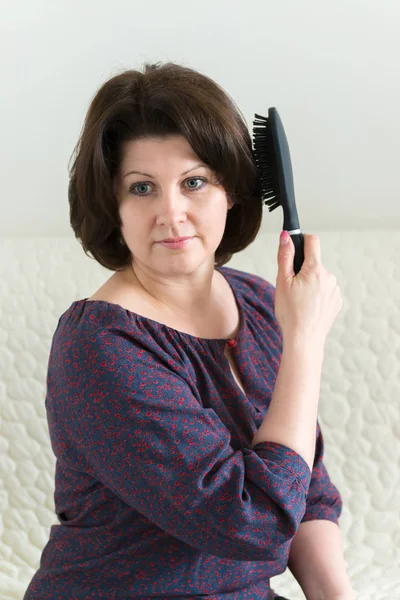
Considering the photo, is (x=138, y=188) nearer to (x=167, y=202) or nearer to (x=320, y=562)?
(x=167, y=202)

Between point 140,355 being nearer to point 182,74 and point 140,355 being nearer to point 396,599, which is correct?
point 182,74

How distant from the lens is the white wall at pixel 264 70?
69.0 inches

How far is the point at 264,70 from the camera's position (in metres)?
1.80

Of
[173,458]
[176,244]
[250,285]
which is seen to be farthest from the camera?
[250,285]

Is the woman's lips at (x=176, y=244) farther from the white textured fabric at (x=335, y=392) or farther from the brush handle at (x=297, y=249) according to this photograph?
the white textured fabric at (x=335, y=392)

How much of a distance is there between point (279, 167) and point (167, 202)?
18cm

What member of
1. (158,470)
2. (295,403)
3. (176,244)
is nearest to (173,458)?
(158,470)

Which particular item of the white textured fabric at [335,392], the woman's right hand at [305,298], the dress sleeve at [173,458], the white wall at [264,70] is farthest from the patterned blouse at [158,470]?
the white wall at [264,70]

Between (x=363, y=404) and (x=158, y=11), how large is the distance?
34.1 inches

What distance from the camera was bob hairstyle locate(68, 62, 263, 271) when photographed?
1136 mm

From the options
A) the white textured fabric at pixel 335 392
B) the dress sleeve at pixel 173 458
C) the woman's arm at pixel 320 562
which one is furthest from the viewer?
the white textured fabric at pixel 335 392

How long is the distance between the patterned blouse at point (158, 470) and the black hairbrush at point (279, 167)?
7.1 inches

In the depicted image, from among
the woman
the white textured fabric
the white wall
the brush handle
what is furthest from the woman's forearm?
the white wall

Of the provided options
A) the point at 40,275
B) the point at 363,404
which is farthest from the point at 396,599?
the point at 40,275
